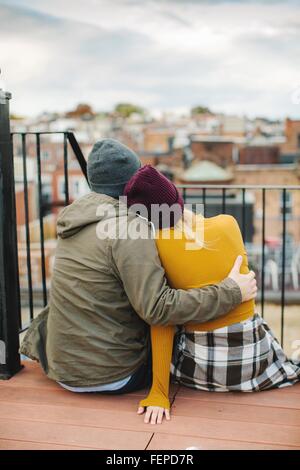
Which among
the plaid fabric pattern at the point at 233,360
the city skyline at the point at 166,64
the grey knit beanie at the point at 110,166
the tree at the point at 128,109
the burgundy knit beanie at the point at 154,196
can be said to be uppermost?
the city skyline at the point at 166,64

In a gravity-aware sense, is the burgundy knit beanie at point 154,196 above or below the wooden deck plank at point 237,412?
above

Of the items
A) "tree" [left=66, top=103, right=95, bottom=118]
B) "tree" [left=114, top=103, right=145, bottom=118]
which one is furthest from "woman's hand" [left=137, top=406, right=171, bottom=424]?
"tree" [left=114, top=103, right=145, bottom=118]

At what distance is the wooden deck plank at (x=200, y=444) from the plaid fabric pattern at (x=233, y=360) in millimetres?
352

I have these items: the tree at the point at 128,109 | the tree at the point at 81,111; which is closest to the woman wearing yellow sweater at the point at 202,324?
the tree at the point at 81,111

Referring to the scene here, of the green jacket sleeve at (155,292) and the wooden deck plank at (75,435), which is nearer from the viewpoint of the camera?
the wooden deck plank at (75,435)

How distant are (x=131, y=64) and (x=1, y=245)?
43.9 meters

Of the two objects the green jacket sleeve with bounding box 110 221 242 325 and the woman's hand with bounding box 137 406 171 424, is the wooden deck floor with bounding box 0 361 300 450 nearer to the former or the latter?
the woman's hand with bounding box 137 406 171 424

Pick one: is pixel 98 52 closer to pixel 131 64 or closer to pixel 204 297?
pixel 131 64

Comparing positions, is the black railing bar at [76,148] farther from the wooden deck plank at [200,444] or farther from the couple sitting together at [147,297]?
the wooden deck plank at [200,444]

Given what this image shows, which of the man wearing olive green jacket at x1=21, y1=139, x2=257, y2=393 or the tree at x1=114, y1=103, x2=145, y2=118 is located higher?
the tree at x1=114, y1=103, x2=145, y2=118

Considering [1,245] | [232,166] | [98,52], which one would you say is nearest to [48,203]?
[232,166]

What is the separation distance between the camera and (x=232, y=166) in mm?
29719

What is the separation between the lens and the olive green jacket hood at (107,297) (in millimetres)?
2053

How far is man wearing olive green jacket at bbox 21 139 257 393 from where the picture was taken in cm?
206
